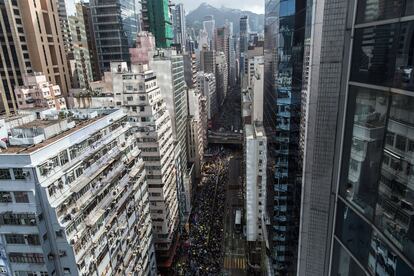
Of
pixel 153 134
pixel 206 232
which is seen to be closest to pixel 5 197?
pixel 153 134

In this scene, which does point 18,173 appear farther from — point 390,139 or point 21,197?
point 390,139

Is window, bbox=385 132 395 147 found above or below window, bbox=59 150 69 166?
above

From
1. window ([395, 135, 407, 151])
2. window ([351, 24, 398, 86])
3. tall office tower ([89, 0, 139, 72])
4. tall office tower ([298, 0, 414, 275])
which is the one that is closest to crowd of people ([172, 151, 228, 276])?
tall office tower ([89, 0, 139, 72])

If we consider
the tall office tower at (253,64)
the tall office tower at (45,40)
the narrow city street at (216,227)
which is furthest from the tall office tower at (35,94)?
the tall office tower at (253,64)

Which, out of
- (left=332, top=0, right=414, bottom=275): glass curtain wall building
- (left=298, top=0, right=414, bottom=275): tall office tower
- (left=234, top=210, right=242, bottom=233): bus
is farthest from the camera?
(left=234, top=210, right=242, bottom=233): bus

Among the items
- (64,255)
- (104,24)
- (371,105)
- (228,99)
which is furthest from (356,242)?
(228,99)

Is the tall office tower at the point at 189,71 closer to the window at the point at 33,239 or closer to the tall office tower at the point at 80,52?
the tall office tower at the point at 80,52

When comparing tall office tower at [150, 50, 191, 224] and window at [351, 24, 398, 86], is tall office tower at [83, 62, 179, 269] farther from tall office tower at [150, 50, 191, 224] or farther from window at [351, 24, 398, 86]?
window at [351, 24, 398, 86]
